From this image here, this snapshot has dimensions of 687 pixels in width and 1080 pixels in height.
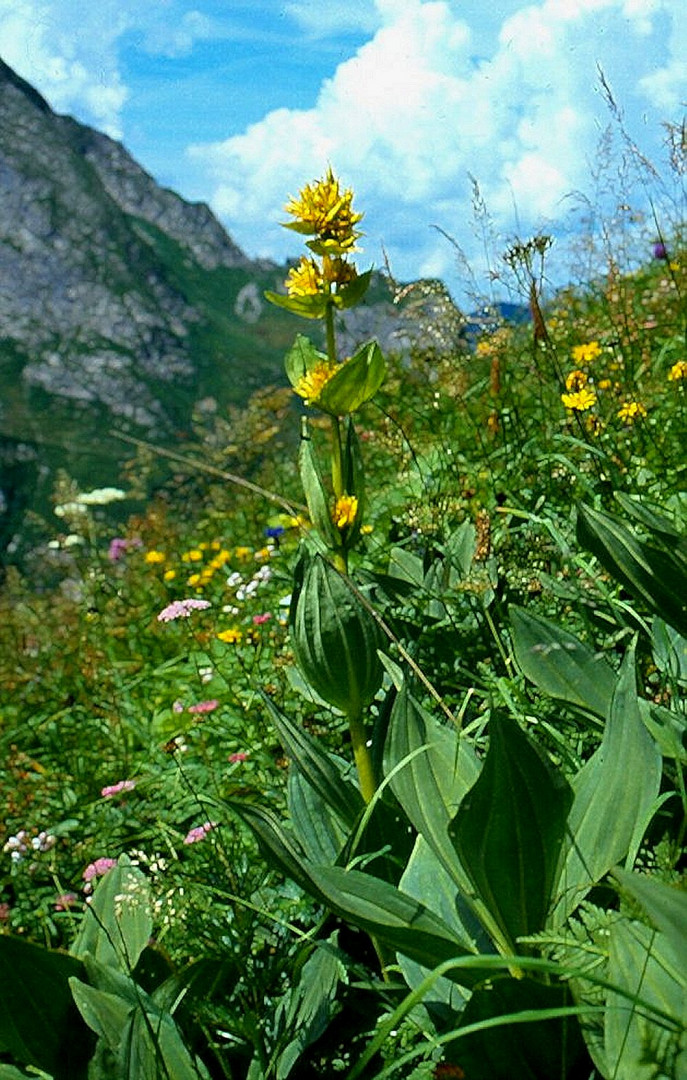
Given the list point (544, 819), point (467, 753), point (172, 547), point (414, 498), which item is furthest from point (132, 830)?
point (172, 547)

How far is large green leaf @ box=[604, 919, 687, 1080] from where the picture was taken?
40.9 inches

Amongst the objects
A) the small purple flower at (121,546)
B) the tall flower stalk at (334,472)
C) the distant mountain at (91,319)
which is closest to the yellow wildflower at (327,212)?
the tall flower stalk at (334,472)

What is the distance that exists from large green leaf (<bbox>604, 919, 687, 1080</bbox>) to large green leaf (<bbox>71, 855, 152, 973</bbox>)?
725 millimetres

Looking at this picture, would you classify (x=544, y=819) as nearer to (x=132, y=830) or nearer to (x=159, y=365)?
(x=132, y=830)

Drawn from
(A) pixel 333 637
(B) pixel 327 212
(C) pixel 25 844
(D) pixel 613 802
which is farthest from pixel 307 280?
(C) pixel 25 844

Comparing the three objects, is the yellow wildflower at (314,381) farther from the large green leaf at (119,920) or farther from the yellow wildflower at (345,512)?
the large green leaf at (119,920)

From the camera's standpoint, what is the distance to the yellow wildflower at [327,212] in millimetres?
1740

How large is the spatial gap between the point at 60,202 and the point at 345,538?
458 feet

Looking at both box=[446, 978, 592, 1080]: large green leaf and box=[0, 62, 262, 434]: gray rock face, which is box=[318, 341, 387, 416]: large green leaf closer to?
box=[446, 978, 592, 1080]: large green leaf

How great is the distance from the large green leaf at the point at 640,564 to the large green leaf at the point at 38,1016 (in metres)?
0.98

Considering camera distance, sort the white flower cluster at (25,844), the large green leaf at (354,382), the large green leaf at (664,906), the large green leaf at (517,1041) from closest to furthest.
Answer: the large green leaf at (664,906) < the large green leaf at (517,1041) < the large green leaf at (354,382) < the white flower cluster at (25,844)

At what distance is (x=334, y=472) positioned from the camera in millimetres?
1788

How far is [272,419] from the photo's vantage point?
18.3 ft

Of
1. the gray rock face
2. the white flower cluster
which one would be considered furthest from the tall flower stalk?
the gray rock face
